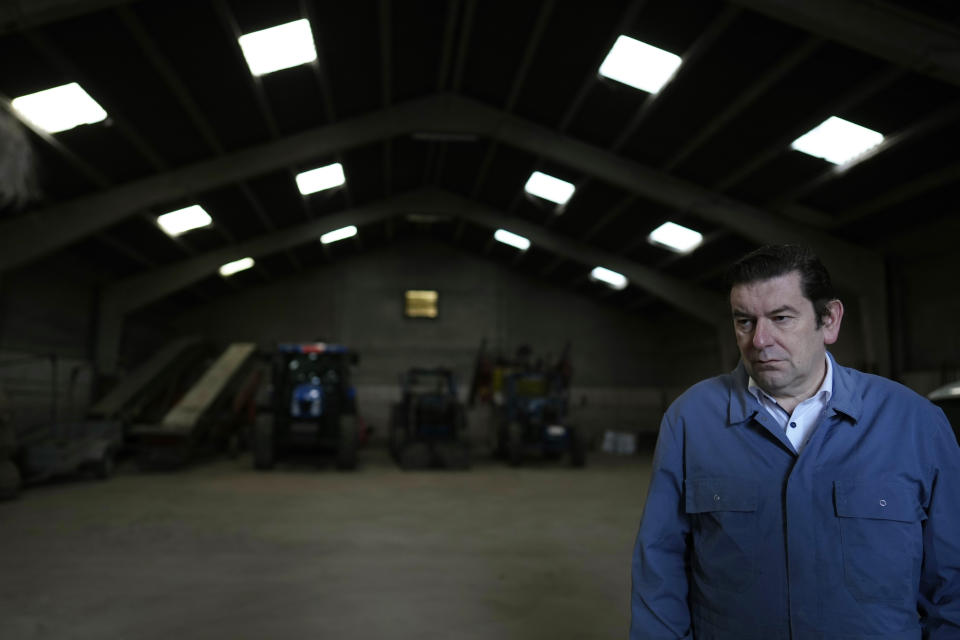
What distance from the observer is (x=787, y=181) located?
1083cm

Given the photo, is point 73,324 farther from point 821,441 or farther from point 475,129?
point 821,441

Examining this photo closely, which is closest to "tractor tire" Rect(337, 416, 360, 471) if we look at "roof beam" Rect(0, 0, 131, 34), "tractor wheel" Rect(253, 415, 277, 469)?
"tractor wheel" Rect(253, 415, 277, 469)

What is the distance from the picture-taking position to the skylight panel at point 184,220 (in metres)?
13.4

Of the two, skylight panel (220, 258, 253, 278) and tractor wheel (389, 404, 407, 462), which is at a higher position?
skylight panel (220, 258, 253, 278)

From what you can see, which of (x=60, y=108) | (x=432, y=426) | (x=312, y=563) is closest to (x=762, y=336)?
(x=312, y=563)

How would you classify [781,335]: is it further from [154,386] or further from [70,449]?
[154,386]

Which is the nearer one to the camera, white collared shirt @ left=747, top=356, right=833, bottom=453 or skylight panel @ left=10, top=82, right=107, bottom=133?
white collared shirt @ left=747, top=356, right=833, bottom=453

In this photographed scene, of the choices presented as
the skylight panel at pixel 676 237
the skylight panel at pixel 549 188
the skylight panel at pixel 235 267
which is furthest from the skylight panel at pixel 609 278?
the skylight panel at pixel 235 267

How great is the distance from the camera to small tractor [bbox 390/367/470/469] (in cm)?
1323

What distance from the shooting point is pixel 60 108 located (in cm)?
903

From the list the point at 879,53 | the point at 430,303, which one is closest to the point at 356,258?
the point at 430,303

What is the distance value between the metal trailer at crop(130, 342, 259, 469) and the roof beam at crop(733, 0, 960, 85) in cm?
1143

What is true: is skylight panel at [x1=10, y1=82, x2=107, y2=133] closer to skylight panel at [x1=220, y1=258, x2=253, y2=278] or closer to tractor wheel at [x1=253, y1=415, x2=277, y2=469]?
tractor wheel at [x1=253, y1=415, x2=277, y2=469]

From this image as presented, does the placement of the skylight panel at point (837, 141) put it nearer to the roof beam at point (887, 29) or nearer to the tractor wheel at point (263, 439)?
the roof beam at point (887, 29)
